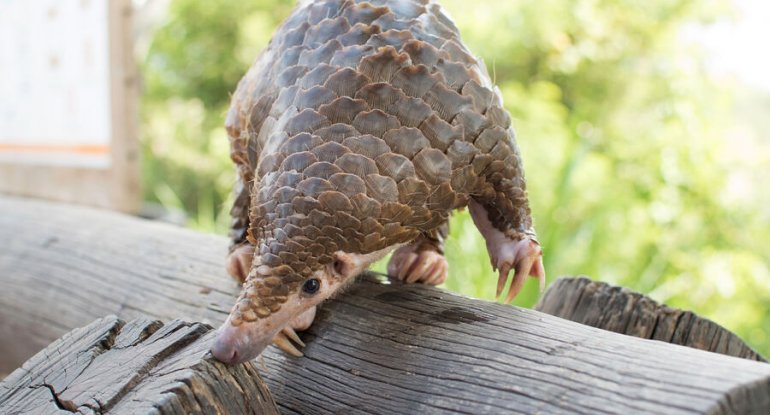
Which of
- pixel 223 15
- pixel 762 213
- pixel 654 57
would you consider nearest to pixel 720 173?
pixel 762 213

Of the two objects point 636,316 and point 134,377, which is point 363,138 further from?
point 636,316

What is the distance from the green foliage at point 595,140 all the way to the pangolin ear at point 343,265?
146 cm

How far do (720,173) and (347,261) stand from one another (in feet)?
14.2

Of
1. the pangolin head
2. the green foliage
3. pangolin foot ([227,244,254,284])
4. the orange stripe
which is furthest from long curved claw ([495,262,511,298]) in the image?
the orange stripe

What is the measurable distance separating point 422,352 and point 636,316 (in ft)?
2.04

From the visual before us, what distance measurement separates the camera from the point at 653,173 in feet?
17.6

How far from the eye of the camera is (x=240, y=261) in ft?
5.74

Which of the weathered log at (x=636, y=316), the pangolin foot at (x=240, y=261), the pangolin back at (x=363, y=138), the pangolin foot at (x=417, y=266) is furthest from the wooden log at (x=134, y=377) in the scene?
the weathered log at (x=636, y=316)

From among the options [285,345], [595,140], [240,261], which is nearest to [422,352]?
[285,345]

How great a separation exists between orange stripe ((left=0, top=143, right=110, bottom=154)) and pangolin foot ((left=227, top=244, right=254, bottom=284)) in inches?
80.9

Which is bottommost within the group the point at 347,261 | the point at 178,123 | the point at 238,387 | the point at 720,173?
the point at 178,123

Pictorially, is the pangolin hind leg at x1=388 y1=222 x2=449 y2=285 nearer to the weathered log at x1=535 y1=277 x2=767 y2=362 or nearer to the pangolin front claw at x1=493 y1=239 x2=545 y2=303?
the pangolin front claw at x1=493 y1=239 x2=545 y2=303

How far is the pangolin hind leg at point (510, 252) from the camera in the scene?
1.62 meters

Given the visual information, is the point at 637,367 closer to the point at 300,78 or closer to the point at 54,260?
the point at 300,78
